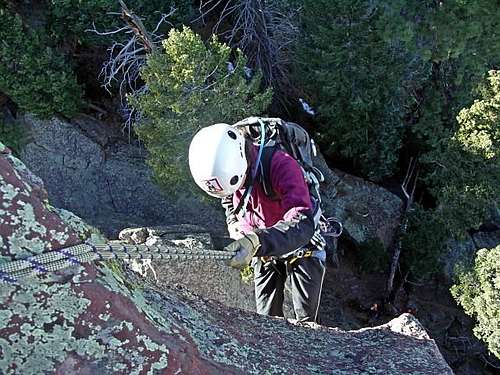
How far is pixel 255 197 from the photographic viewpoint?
4.23m

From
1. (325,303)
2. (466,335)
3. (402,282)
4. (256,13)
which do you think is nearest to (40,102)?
(256,13)

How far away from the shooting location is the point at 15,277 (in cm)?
215

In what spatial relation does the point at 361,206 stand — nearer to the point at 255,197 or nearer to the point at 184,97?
the point at 184,97

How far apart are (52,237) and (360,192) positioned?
11.3 metres

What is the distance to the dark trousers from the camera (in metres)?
4.89

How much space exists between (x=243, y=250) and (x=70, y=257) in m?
1.11

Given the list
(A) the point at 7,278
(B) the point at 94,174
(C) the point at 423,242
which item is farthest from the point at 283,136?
(B) the point at 94,174

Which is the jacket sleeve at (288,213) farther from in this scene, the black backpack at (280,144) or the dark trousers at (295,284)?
the dark trousers at (295,284)

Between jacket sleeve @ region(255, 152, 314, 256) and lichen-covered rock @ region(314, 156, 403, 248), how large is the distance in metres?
8.22

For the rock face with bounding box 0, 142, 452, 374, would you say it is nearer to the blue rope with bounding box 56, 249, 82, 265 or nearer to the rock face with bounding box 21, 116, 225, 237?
the blue rope with bounding box 56, 249, 82, 265

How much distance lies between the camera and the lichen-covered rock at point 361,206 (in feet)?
41.0

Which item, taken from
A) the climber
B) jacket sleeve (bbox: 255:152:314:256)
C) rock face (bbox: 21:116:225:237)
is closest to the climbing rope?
the climber

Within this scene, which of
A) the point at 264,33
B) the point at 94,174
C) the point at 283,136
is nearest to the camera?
the point at 283,136

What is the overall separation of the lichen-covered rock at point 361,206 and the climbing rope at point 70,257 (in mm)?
9755
